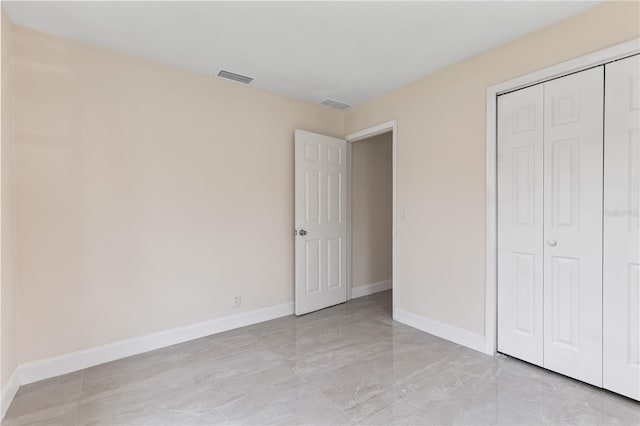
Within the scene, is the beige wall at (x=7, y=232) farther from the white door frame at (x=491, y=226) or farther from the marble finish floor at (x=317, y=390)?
the white door frame at (x=491, y=226)

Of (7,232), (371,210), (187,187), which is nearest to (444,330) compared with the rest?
(371,210)

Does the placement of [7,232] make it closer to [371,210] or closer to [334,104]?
[334,104]

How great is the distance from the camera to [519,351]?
7.86 ft

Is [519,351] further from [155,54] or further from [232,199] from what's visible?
[155,54]

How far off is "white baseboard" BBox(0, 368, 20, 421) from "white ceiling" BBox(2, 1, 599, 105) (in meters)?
2.34

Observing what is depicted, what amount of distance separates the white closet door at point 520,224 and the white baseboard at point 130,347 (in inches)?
87.6

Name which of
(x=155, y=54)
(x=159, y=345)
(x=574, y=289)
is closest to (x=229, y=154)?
(x=155, y=54)

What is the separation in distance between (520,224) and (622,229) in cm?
57

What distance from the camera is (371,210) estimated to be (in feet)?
14.4

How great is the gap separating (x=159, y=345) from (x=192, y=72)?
8.02 feet

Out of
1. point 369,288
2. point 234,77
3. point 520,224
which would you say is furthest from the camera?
point 369,288

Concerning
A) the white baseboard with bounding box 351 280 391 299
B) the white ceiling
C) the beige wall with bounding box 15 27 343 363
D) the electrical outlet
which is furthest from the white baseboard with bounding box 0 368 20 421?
the white baseboard with bounding box 351 280 391 299

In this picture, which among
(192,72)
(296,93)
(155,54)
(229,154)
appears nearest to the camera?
(155,54)

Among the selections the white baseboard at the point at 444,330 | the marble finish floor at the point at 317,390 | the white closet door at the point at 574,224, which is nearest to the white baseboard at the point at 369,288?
the white baseboard at the point at 444,330
